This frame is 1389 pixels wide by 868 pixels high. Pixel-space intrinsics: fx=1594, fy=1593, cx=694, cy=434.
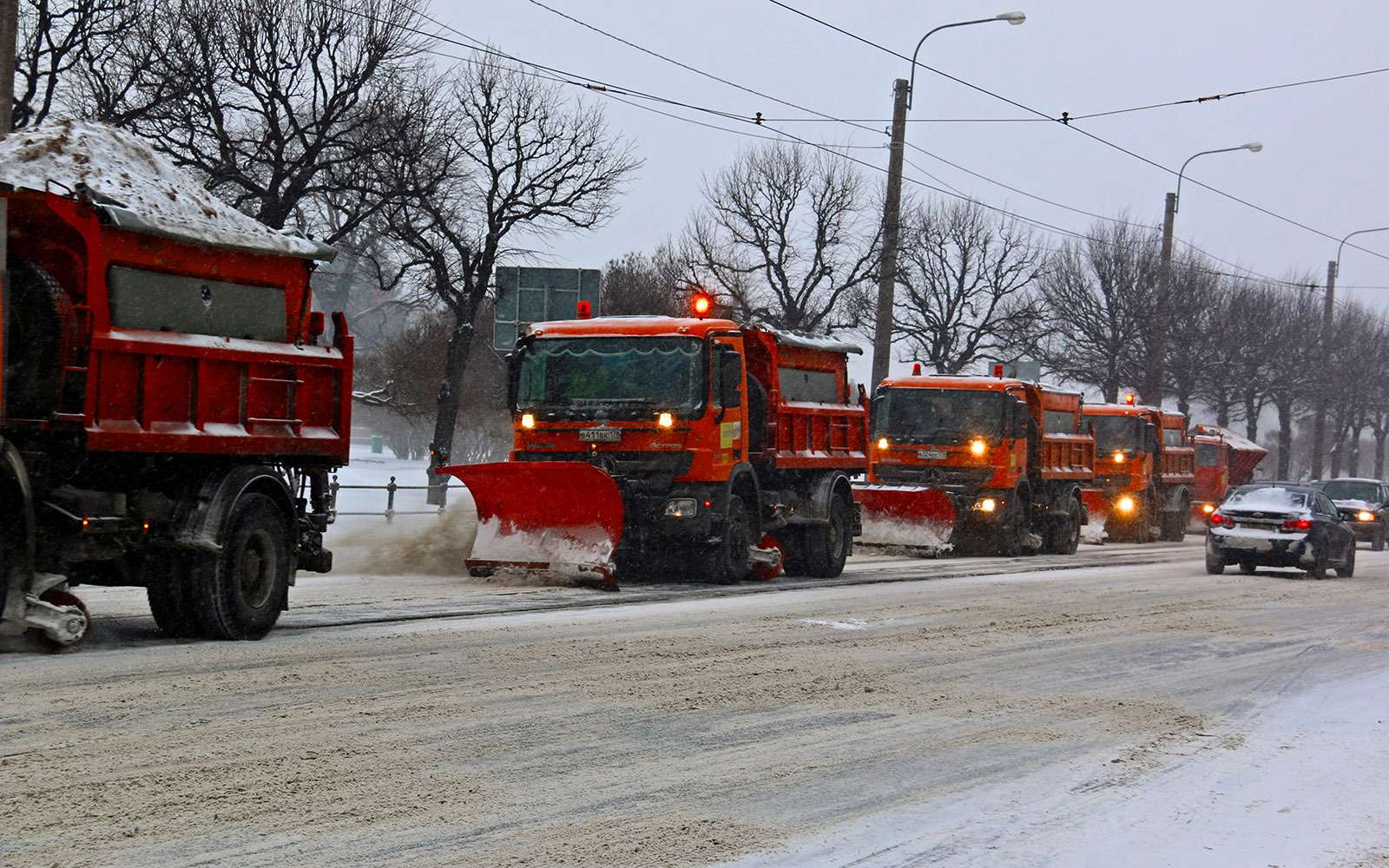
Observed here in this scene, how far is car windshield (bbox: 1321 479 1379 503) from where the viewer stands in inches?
1479

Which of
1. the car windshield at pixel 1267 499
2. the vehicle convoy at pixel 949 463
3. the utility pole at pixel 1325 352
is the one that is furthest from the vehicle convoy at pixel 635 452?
the utility pole at pixel 1325 352

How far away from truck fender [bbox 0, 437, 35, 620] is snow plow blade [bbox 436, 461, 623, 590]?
606cm

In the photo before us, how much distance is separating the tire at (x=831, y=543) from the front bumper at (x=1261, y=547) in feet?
21.2

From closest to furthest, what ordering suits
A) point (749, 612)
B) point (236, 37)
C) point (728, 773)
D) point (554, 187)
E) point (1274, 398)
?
point (728, 773) → point (749, 612) → point (236, 37) → point (554, 187) → point (1274, 398)

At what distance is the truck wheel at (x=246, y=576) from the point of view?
34.7 feet

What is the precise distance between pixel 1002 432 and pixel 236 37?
48.2 feet

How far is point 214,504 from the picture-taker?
1052cm

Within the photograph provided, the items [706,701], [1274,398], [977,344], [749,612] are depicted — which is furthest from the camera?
[1274,398]

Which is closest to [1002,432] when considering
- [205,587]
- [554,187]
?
[554,187]

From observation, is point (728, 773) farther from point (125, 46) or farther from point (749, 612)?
point (125, 46)

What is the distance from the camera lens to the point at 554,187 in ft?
116

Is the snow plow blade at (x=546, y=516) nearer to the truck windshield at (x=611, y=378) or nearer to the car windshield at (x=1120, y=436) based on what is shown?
the truck windshield at (x=611, y=378)

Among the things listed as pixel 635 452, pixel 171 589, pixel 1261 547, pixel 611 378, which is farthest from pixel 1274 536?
pixel 171 589

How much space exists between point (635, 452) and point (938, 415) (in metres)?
9.58
